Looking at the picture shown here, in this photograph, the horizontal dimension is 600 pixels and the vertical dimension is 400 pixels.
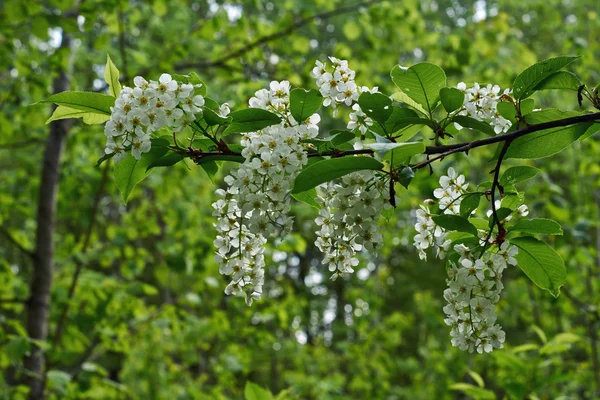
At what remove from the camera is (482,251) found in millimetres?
1148

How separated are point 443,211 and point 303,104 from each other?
0.39 metres

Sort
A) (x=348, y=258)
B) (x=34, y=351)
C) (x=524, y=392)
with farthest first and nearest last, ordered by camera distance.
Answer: (x=34, y=351), (x=524, y=392), (x=348, y=258)

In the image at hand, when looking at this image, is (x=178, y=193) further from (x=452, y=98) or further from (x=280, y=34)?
(x=452, y=98)

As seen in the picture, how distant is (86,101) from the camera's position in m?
1.15

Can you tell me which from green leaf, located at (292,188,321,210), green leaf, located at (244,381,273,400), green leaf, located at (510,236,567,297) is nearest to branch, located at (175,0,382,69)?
green leaf, located at (244,381,273,400)

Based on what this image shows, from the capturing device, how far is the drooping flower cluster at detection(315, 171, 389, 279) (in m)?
1.08

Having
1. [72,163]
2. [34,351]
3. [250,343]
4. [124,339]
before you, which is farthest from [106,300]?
[250,343]

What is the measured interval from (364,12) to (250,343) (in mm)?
3141

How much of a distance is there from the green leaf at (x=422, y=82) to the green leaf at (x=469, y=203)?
0.60 feet

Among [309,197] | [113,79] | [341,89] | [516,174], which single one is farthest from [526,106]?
[113,79]

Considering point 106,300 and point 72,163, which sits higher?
point 72,163

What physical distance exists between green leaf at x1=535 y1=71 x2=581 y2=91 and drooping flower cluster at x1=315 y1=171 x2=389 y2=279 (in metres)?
0.38

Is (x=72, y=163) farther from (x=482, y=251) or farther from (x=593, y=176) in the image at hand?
(x=593, y=176)

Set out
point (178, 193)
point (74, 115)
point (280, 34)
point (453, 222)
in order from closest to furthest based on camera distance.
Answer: point (453, 222) < point (74, 115) < point (280, 34) < point (178, 193)
